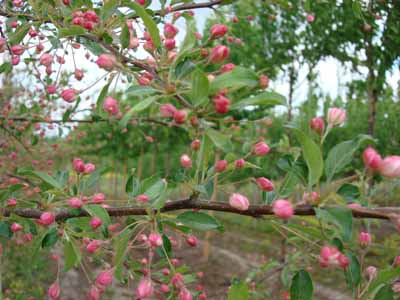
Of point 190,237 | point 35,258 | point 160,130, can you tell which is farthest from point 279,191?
point 160,130

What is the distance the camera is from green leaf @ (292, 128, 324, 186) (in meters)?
0.67

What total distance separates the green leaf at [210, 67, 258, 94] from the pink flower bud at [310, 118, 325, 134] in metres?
0.21

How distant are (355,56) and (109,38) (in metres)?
4.18

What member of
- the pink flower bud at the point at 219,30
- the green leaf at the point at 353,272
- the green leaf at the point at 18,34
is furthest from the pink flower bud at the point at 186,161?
the green leaf at the point at 18,34

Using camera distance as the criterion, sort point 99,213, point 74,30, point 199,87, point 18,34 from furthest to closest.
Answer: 1. point 18,34
2. point 99,213
3. point 74,30
4. point 199,87

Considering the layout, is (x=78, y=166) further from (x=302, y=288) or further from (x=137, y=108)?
(x=302, y=288)

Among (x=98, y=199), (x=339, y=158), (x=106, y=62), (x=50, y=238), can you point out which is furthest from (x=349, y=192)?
(x=50, y=238)

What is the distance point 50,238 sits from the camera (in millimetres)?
1076

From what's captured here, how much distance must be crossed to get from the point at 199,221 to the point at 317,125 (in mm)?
300

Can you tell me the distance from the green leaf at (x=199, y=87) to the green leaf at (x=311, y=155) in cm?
15

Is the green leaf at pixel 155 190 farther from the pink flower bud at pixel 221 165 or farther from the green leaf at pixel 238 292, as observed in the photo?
the green leaf at pixel 238 292

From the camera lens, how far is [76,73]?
1.33m

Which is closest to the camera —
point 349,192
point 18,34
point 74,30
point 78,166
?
point 349,192

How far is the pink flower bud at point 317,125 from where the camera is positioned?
80 cm
